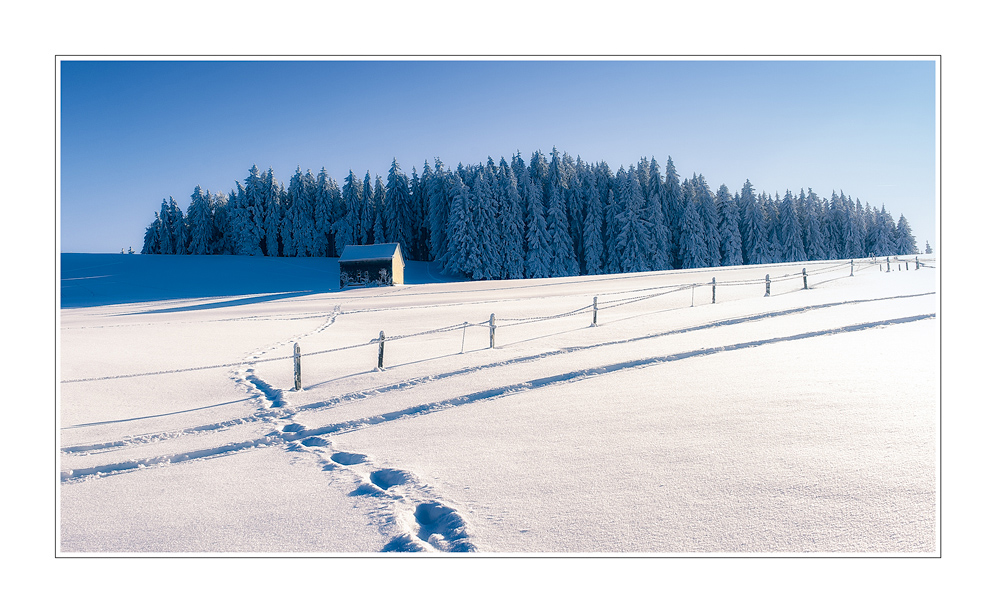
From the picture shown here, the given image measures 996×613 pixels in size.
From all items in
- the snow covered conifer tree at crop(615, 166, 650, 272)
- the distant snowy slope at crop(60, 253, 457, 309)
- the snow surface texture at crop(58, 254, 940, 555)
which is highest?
the snow covered conifer tree at crop(615, 166, 650, 272)

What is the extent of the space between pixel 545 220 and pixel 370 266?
25.2 metres

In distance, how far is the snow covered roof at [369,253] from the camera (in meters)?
49.9

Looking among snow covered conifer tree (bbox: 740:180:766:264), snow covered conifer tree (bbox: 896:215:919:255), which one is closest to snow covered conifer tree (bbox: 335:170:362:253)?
snow covered conifer tree (bbox: 740:180:766:264)

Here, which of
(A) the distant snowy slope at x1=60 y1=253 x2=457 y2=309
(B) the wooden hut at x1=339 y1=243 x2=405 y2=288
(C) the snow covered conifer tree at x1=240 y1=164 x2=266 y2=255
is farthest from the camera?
(C) the snow covered conifer tree at x1=240 y1=164 x2=266 y2=255

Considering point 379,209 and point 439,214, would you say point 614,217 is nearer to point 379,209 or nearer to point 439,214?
point 439,214

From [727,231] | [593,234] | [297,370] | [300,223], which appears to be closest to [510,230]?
[593,234]

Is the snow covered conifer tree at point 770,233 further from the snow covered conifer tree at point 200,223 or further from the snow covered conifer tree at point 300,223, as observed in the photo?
the snow covered conifer tree at point 200,223

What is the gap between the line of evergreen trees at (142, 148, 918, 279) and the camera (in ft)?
213

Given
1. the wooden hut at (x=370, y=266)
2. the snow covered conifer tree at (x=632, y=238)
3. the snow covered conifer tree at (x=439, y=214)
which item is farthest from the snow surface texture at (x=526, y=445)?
the snow covered conifer tree at (x=439, y=214)

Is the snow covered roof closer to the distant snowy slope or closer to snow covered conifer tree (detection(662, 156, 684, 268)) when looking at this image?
the distant snowy slope

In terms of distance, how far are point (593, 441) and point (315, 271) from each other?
59.3 meters

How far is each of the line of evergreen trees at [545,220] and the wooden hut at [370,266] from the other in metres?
12.5
